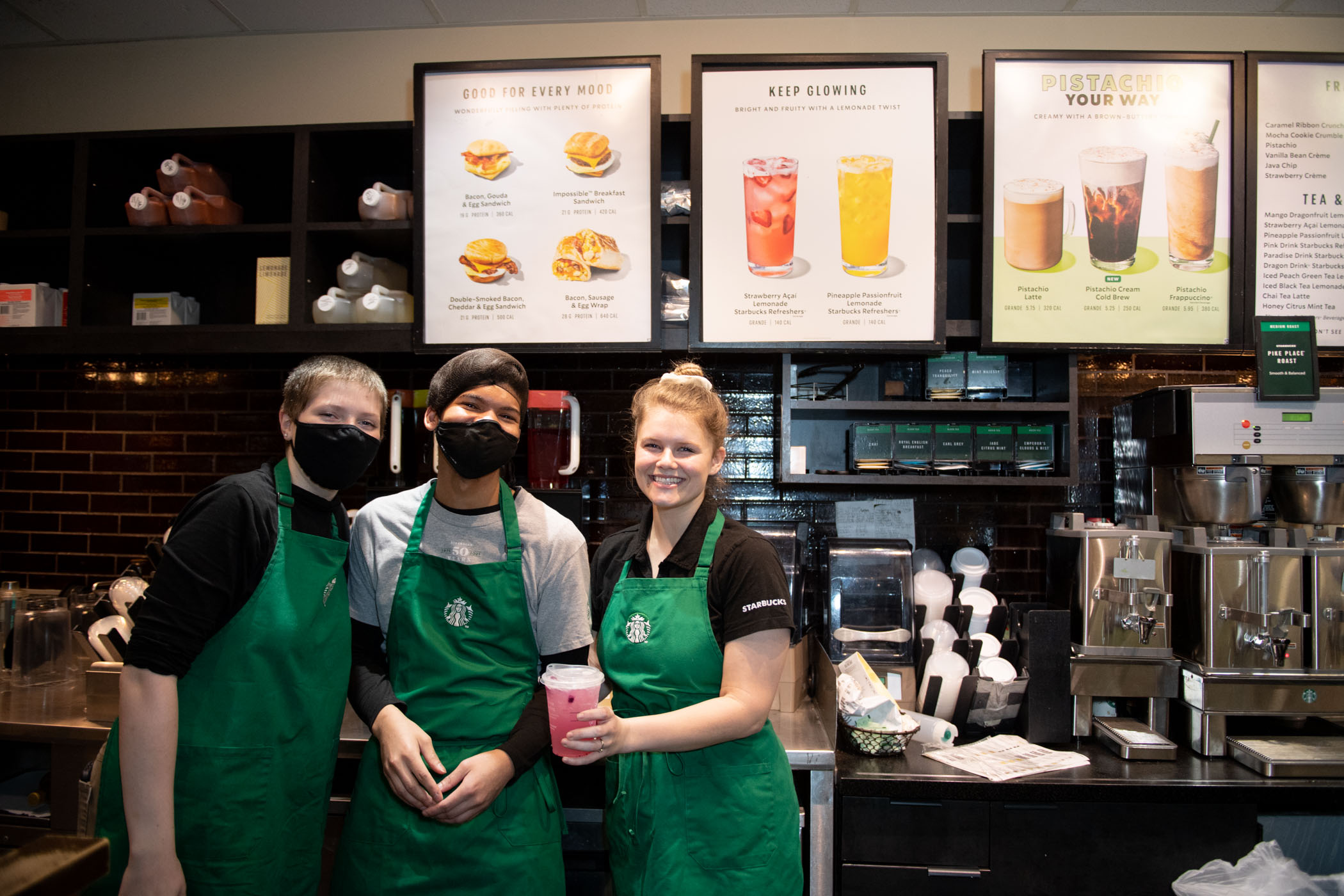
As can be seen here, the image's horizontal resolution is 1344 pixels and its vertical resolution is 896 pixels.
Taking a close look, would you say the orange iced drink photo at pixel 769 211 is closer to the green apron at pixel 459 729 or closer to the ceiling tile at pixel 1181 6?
the green apron at pixel 459 729

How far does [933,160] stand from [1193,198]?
86cm

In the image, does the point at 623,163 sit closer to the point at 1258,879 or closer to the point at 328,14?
the point at 328,14

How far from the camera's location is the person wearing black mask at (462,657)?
1415 millimetres

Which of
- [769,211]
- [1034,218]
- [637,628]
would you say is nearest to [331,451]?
[637,628]

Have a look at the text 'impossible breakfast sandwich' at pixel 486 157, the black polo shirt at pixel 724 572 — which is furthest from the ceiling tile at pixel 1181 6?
the black polo shirt at pixel 724 572

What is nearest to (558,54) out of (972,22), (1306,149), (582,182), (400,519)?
(582,182)

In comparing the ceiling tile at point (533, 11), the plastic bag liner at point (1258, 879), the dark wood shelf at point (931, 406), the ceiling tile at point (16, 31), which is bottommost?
the plastic bag liner at point (1258, 879)

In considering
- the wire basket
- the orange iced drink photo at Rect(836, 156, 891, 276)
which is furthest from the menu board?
the wire basket

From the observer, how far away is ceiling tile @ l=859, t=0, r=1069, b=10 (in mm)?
2811

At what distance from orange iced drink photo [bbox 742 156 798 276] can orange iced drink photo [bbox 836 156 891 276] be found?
17 centimetres

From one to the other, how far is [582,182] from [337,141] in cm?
92

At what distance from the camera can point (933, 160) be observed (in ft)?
7.79

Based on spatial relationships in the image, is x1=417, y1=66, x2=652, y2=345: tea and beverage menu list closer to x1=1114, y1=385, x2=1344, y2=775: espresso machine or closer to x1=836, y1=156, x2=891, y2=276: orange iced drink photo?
x1=836, y1=156, x2=891, y2=276: orange iced drink photo

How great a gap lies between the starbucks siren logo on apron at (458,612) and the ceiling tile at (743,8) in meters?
2.45
